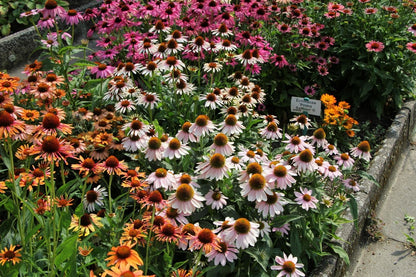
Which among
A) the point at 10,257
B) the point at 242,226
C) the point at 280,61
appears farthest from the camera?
the point at 280,61

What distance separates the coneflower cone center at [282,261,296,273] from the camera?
1781 mm

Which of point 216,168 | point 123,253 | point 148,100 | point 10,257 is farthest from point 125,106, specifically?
point 123,253

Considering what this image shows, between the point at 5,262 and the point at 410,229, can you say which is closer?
the point at 5,262

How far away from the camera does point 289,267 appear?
1.78 meters

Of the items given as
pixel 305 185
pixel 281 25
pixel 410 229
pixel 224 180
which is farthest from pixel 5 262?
pixel 281 25

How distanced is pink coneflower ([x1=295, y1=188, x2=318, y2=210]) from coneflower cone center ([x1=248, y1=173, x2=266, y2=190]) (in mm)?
313

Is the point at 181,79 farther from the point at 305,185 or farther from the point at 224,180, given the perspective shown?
the point at 305,185

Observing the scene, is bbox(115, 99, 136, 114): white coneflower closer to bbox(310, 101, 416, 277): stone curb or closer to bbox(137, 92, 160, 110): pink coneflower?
bbox(137, 92, 160, 110): pink coneflower

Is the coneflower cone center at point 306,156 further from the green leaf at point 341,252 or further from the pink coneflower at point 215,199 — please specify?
the green leaf at point 341,252

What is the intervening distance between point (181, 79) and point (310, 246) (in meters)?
1.32

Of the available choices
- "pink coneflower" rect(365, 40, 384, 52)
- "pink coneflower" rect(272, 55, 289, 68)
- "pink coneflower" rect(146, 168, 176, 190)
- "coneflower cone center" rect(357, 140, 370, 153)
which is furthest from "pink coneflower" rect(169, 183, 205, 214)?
"pink coneflower" rect(365, 40, 384, 52)

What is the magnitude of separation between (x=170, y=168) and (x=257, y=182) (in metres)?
0.62

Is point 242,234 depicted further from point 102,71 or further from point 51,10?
point 51,10

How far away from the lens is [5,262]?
1497mm
